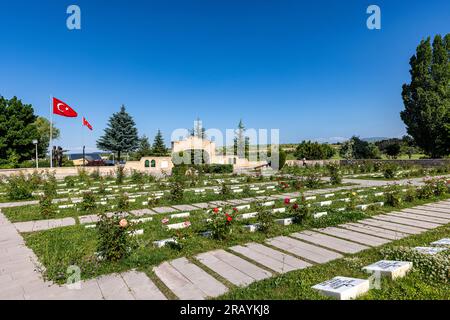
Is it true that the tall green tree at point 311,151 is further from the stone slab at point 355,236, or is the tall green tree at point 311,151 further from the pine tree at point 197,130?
the stone slab at point 355,236

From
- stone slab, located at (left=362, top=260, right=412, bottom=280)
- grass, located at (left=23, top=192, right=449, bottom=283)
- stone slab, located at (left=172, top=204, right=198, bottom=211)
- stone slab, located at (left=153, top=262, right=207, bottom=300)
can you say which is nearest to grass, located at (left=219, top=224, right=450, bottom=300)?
stone slab, located at (left=362, top=260, right=412, bottom=280)

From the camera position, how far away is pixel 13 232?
19.7 feet

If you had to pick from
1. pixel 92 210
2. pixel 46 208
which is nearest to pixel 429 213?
pixel 92 210

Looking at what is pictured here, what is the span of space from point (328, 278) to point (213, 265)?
1.61 metres

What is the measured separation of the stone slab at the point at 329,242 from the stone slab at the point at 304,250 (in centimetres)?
22

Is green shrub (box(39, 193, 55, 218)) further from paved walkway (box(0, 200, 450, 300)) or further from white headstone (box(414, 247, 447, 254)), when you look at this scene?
white headstone (box(414, 247, 447, 254))

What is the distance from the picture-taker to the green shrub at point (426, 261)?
331 centimetres

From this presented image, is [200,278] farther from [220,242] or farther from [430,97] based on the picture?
[430,97]

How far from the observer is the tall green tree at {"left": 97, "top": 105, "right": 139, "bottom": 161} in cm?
3894

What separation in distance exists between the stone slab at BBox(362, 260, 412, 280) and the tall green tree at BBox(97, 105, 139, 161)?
39.5 metres

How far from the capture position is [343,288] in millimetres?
2941

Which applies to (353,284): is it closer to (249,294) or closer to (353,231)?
(249,294)

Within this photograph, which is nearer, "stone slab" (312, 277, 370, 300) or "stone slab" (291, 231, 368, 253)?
"stone slab" (312, 277, 370, 300)

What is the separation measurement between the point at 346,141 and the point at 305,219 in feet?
85.8
